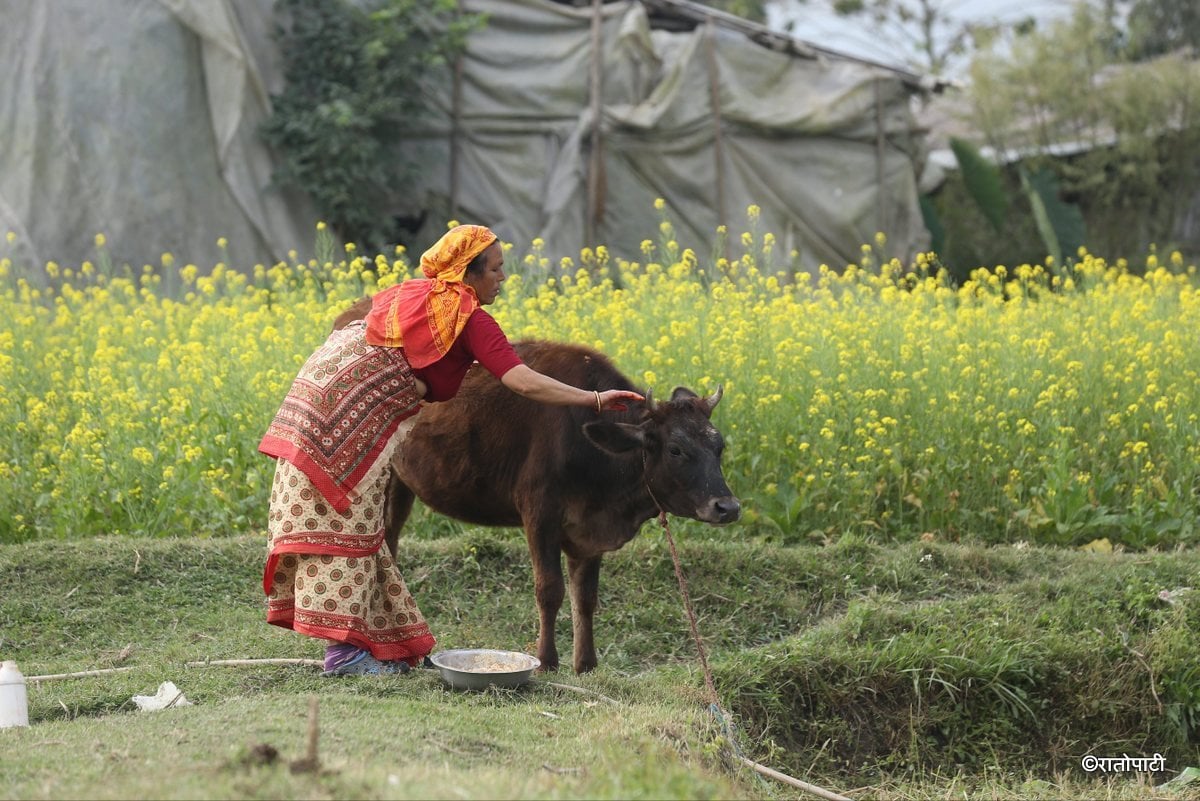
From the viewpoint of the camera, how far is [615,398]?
553 centimetres

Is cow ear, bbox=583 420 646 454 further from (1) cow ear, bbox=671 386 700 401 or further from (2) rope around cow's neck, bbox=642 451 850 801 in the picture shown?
(1) cow ear, bbox=671 386 700 401

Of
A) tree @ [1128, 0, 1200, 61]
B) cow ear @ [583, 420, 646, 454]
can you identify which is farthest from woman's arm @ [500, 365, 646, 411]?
tree @ [1128, 0, 1200, 61]

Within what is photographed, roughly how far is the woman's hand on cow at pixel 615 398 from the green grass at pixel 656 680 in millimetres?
1158

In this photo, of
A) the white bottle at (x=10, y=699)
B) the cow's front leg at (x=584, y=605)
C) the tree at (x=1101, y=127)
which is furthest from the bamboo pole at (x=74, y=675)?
the tree at (x=1101, y=127)

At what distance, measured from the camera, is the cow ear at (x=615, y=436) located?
582 centimetres

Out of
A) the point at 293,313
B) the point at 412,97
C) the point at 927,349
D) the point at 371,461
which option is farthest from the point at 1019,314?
the point at 412,97

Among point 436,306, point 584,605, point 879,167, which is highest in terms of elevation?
point 879,167

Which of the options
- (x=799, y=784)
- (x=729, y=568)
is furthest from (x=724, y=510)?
(x=729, y=568)

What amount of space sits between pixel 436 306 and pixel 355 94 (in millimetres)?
9206

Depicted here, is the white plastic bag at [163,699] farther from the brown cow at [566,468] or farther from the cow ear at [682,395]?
the cow ear at [682,395]

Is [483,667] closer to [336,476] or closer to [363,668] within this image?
[363,668]

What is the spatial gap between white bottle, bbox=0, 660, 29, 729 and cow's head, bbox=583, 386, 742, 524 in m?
2.35

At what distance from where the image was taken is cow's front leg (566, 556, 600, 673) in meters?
6.31

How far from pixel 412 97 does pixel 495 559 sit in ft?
26.2
